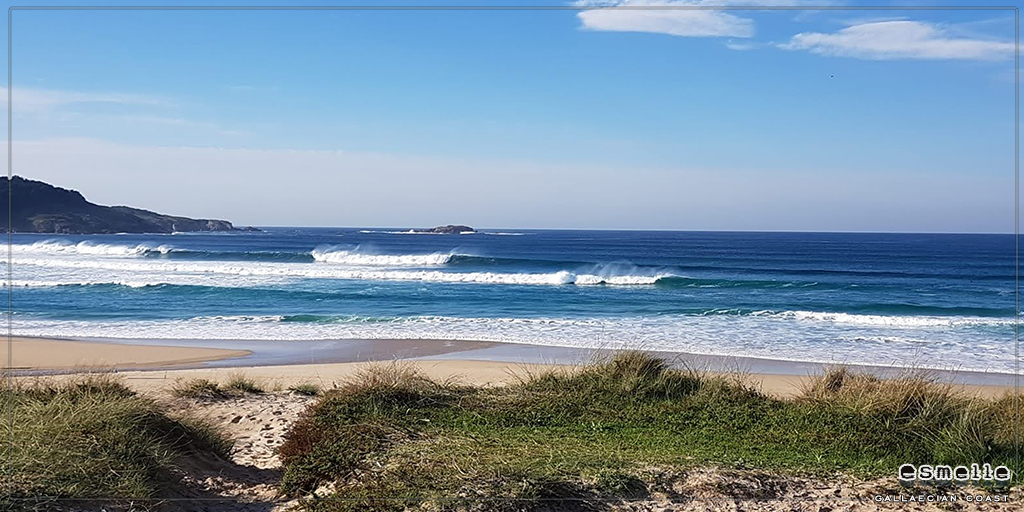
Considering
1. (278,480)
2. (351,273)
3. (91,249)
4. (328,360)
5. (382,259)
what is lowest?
(328,360)

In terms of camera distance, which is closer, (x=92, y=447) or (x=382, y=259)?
(x=92, y=447)

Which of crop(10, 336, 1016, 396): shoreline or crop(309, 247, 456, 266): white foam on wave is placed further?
crop(309, 247, 456, 266): white foam on wave

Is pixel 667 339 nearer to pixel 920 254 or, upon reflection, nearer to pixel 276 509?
pixel 276 509

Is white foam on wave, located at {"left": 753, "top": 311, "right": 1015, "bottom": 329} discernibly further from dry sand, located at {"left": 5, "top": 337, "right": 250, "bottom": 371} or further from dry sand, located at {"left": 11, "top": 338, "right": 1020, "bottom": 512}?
dry sand, located at {"left": 5, "top": 337, "right": 250, "bottom": 371}

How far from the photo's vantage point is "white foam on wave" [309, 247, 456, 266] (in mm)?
39844

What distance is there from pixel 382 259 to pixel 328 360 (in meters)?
26.8

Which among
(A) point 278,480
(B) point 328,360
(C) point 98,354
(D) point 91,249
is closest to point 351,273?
(C) point 98,354

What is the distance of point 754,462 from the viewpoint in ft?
19.7

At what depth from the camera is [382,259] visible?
135 ft

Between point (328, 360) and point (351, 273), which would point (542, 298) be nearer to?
point (351, 273)

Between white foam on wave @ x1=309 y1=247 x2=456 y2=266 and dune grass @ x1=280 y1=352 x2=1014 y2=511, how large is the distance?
31.2 metres

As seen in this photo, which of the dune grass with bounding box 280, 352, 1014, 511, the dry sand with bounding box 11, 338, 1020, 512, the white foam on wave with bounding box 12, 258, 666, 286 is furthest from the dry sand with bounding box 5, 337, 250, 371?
the white foam on wave with bounding box 12, 258, 666, 286

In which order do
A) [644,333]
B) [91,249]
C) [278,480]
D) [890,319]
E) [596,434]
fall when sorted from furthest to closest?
[91,249], [890,319], [644,333], [596,434], [278,480]

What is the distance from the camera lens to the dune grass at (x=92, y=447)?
15.7ft
